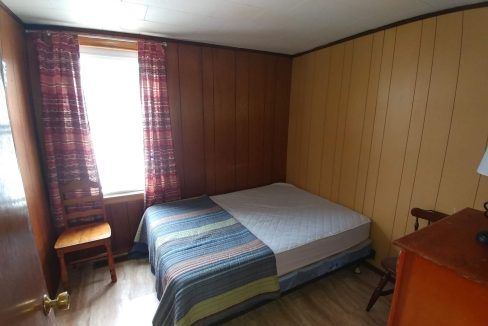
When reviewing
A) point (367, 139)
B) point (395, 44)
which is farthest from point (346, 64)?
point (367, 139)

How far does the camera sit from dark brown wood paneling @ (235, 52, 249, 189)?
2986 millimetres

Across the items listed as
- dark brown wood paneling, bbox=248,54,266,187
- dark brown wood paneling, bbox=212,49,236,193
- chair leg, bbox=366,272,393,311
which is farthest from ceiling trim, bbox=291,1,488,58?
chair leg, bbox=366,272,393,311

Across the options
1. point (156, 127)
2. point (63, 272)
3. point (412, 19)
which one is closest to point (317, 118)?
point (412, 19)

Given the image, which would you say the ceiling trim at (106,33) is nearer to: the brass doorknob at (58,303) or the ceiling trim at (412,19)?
the ceiling trim at (412,19)

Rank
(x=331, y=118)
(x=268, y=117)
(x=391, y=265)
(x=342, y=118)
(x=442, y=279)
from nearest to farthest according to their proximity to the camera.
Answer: (x=442, y=279)
(x=391, y=265)
(x=342, y=118)
(x=331, y=118)
(x=268, y=117)

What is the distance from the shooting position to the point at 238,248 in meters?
1.87

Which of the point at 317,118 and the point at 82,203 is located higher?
the point at 317,118

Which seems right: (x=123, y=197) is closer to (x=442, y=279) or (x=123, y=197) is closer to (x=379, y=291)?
(x=379, y=291)

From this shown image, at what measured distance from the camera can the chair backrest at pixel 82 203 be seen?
7.56 ft

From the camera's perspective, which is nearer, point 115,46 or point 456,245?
point 456,245

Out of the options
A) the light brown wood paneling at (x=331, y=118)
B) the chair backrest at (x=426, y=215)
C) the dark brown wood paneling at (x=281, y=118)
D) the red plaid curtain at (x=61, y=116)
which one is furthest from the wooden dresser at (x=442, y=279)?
the red plaid curtain at (x=61, y=116)

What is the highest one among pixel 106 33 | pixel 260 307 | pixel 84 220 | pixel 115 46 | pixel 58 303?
pixel 106 33

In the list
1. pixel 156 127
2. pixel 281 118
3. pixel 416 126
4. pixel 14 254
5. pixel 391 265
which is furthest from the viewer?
pixel 281 118

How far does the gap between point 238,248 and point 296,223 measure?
70 cm
